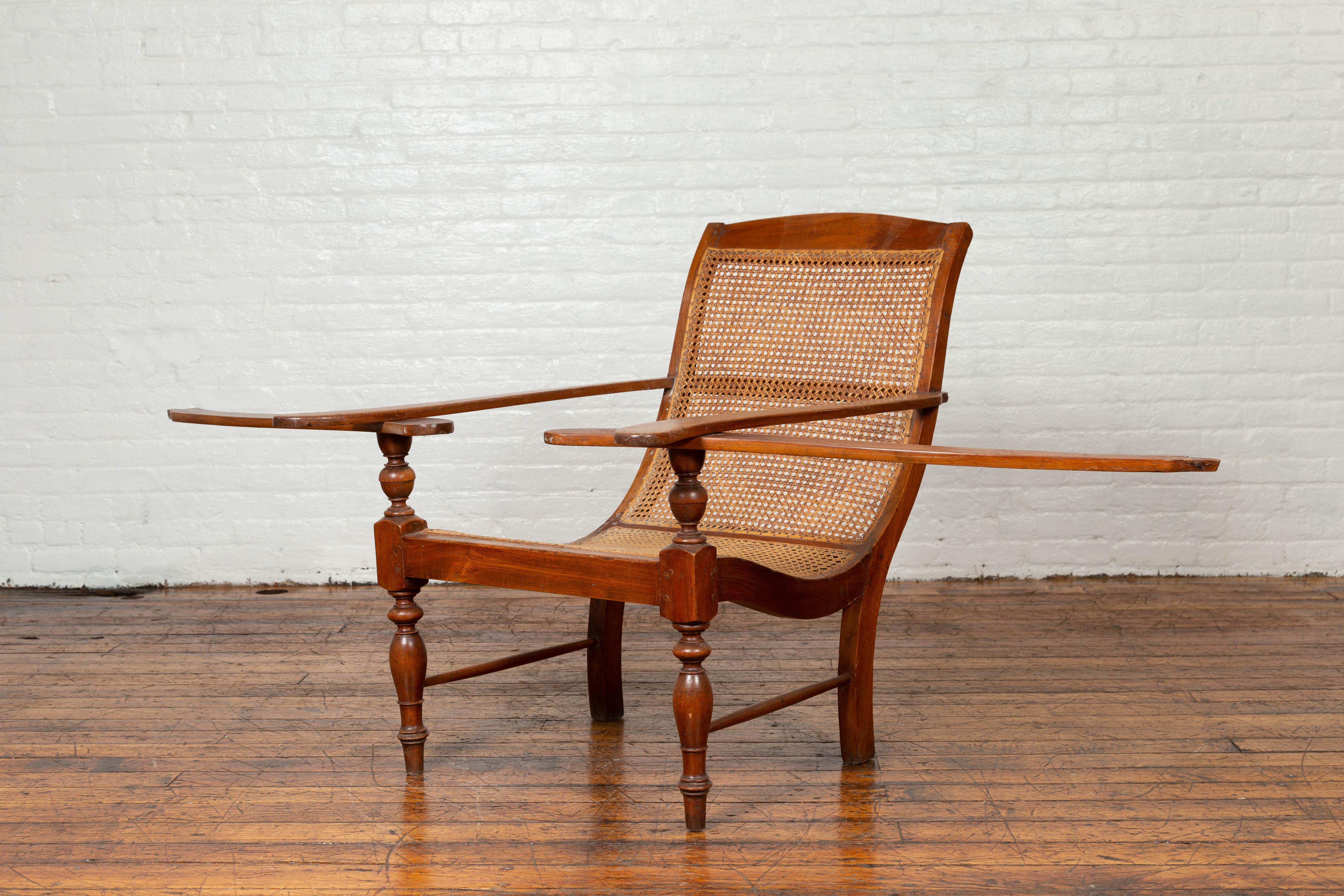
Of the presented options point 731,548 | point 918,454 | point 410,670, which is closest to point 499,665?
point 410,670

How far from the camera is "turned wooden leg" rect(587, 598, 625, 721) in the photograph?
247 centimetres

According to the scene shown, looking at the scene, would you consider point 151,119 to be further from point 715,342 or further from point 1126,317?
point 1126,317

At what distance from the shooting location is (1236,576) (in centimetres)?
388

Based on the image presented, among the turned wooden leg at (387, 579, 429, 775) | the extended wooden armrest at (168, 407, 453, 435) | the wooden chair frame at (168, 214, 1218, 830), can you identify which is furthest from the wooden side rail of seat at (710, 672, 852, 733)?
the extended wooden armrest at (168, 407, 453, 435)

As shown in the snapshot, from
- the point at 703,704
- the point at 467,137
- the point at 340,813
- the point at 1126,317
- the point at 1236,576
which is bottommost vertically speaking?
the point at 1236,576

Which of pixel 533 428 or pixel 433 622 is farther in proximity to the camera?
pixel 533 428

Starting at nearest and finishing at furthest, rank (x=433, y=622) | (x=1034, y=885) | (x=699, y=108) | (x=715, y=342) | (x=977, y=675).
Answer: (x=1034, y=885)
(x=715, y=342)
(x=977, y=675)
(x=433, y=622)
(x=699, y=108)

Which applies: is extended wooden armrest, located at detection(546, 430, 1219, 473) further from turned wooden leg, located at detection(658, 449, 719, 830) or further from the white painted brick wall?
the white painted brick wall

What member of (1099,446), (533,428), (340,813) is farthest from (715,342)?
(1099,446)

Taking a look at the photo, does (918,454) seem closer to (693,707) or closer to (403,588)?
(693,707)

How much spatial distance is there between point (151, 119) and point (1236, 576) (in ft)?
12.3

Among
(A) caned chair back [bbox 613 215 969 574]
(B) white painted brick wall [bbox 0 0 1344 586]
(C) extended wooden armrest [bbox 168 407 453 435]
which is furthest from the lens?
(B) white painted brick wall [bbox 0 0 1344 586]

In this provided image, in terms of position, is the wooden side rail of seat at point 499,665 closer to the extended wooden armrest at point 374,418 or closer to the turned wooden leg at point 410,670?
the turned wooden leg at point 410,670

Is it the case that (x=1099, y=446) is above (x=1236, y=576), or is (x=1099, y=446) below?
above
